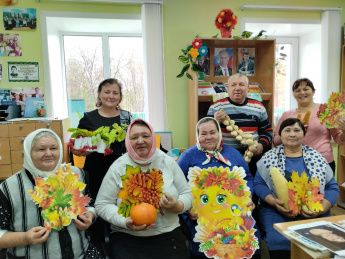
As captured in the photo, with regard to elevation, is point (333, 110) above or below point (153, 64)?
below

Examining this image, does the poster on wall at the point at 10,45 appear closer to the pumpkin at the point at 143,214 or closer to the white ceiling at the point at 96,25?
the white ceiling at the point at 96,25

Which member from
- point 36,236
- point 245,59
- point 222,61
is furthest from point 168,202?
point 245,59

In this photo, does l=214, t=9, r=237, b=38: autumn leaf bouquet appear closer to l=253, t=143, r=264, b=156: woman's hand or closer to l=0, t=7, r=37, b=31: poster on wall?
l=253, t=143, r=264, b=156: woman's hand

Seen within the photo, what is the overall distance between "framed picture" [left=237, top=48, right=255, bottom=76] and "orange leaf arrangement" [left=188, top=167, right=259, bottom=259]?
1.87 meters

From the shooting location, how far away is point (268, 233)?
6.09 ft

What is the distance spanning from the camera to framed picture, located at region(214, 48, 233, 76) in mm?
3432

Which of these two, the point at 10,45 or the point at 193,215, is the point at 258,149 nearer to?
the point at 193,215

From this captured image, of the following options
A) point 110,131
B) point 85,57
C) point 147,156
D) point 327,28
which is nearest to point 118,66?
point 85,57

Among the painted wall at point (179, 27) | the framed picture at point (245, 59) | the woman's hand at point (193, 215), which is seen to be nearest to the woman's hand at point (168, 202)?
the woman's hand at point (193, 215)

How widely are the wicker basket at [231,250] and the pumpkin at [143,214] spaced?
526 millimetres

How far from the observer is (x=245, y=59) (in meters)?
3.47

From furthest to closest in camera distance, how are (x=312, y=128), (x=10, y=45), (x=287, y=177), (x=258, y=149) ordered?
1. (x=10, y=45)
2. (x=312, y=128)
3. (x=258, y=149)
4. (x=287, y=177)

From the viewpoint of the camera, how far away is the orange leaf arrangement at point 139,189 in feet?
5.06

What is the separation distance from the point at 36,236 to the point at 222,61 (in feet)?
9.32
